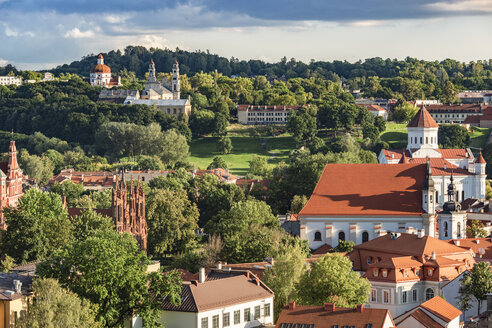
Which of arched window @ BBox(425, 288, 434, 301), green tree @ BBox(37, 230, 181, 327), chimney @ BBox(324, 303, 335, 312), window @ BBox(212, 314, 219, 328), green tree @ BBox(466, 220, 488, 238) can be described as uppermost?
green tree @ BBox(37, 230, 181, 327)

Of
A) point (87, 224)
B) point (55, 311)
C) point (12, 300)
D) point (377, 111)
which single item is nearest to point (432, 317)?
point (55, 311)

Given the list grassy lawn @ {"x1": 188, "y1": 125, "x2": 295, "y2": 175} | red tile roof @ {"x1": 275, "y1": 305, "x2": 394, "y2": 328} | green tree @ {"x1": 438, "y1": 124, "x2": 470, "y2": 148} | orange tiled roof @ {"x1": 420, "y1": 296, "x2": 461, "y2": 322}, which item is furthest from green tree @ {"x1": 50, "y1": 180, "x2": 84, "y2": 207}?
red tile roof @ {"x1": 275, "y1": 305, "x2": 394, "y2": 328}

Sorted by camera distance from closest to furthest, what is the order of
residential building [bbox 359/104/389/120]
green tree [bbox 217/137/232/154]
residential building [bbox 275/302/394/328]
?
1. residential building [bbox 275/302/394/328]
2. green tree [bbox 217/137/232/154]
3. residential building [bbox 359/104/389/120]

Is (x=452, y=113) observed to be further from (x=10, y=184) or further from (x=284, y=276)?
(x=284, y=276)

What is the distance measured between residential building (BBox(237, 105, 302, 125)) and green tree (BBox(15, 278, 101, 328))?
130 m

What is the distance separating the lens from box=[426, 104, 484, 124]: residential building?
182m

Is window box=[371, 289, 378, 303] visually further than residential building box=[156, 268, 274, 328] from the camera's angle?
Yes

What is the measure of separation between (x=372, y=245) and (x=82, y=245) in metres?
23.3

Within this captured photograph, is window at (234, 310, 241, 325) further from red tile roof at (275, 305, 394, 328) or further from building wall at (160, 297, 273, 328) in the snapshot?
red tile roof at (275, 305, 394, 328)

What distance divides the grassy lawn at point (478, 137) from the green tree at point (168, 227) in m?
71.1

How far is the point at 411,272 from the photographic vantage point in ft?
210

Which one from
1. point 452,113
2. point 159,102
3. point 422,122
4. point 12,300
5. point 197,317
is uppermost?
point 422,122

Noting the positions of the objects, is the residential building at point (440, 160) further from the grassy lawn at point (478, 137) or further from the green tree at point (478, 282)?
the grassy lawn at point (478, 137)

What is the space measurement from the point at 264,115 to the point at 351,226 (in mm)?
100387
